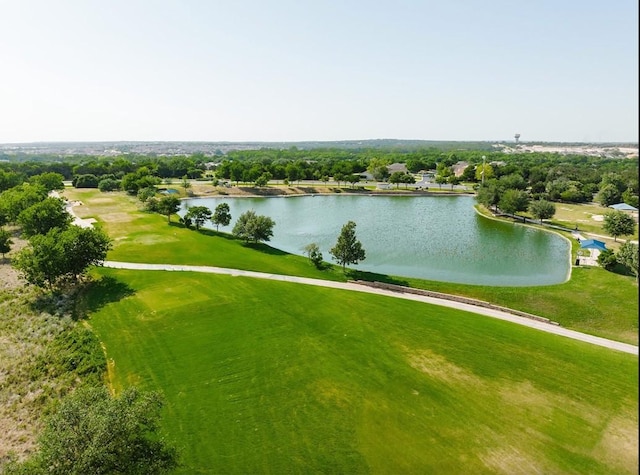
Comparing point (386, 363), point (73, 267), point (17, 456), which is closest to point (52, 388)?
point (17, 456)

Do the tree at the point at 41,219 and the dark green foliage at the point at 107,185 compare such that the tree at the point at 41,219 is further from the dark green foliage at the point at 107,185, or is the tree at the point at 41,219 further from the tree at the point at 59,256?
the dark green foliage at the point at 107,185

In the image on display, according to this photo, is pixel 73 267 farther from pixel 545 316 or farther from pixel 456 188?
pixel 456 188

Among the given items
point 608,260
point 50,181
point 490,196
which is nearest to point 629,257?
point 608,260

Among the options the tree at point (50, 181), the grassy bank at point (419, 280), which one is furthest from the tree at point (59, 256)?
the tree at point (50, 181)

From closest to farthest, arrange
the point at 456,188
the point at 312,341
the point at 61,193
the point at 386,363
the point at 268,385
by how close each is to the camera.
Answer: the point at 268,385, the point at 386,363, the point at 312,341, the point at 61,193, the point at 456,188

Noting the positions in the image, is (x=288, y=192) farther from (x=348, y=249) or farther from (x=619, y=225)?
(x=619, y=225)

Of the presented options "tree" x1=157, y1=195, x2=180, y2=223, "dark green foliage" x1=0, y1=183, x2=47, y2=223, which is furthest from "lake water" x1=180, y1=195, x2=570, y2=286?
"dark green foliage" x1=0, y1=183, x2=47, y2=223
